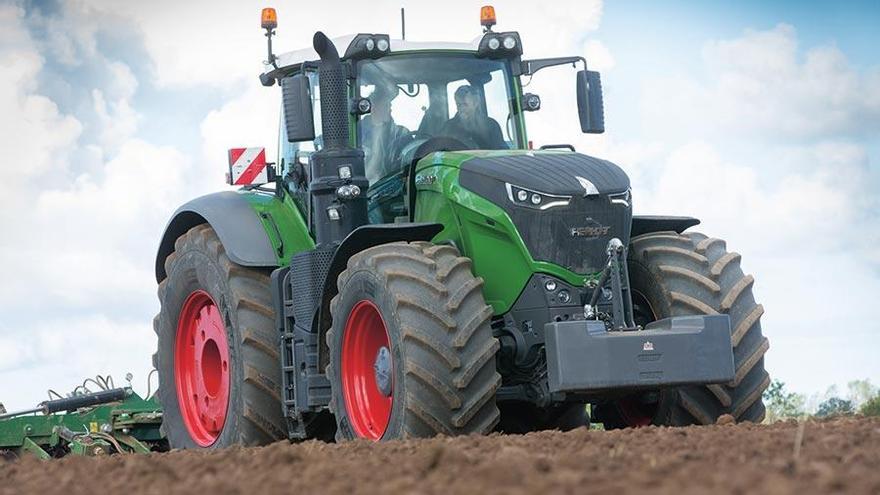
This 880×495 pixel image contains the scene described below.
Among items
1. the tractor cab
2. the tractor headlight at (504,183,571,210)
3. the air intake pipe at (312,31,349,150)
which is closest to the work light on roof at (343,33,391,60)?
the tractor cab

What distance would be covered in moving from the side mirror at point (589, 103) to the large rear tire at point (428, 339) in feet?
6.68

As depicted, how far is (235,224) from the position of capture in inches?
449

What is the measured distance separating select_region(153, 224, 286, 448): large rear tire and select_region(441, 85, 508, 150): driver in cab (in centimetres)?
185

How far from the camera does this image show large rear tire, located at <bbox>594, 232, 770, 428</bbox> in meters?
9.73

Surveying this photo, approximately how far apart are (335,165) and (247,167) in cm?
160

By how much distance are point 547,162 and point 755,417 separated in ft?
6.95

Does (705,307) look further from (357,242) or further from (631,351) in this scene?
(357,242)

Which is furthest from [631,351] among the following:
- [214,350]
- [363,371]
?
[214,350]

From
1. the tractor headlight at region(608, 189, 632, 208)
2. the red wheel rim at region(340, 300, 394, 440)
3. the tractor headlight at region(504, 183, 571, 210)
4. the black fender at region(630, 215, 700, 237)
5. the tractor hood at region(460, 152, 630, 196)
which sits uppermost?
the tractor hood at region(460, 152, 630, 196)

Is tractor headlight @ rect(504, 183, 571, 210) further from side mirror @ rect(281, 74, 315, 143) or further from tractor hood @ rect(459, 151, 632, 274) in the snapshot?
side mirror @ rect(281, 74, 315, 143)

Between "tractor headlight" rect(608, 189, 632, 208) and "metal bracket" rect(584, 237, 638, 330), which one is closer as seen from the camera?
"metal bracket" rect(584, 237, 638, 330)

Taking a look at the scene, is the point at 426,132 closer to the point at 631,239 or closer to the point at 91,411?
the point at 631,239

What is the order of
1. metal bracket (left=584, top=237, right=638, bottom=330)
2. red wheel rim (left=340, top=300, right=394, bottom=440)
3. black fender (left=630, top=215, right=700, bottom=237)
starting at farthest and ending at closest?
black fender (left=630, top=215, right=700, bottom=237), red wheel rim (left=340, top=300, right=394, bottom=440), metal bracket (left=584, top=237, right=638, bottom=330)

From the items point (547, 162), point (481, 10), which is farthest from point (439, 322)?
point (481, 10)
